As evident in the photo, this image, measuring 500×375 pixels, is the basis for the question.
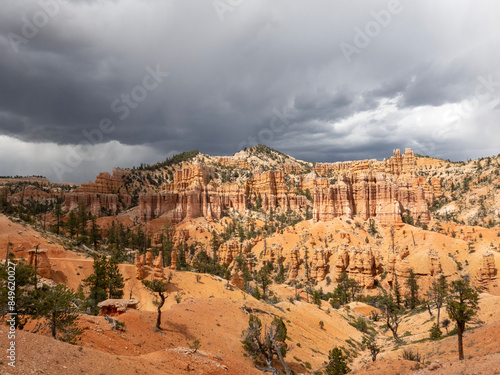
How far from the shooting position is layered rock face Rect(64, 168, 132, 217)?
108m

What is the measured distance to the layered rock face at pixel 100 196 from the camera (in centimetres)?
10800

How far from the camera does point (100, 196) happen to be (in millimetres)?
112938

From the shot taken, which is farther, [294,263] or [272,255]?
[272,255]

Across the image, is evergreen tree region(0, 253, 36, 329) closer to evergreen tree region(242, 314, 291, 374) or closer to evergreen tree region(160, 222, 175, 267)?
evergreen tree region(242, 314, 291, 374)

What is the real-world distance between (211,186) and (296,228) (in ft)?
135

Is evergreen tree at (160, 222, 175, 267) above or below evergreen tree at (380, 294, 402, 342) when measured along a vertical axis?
above

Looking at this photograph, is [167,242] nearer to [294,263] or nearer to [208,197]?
[294,263]

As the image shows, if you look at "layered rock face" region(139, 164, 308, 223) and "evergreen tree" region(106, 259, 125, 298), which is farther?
"layered rock face" region(139, 164, 308, 223)

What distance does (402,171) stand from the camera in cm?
12175

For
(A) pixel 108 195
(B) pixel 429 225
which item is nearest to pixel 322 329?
(B) pixel 429 225

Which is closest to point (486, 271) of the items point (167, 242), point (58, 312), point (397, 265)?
point (397, 265)

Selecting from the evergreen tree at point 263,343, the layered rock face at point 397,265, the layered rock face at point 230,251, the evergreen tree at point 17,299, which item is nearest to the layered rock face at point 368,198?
the layered rock face at point 397,265

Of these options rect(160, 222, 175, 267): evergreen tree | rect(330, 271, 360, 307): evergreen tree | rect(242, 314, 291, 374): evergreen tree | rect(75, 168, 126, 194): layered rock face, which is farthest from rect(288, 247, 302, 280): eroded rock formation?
rect(75, 168, 126, 194): layered rock face

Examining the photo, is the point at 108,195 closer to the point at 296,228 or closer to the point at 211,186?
the point at 211,186
